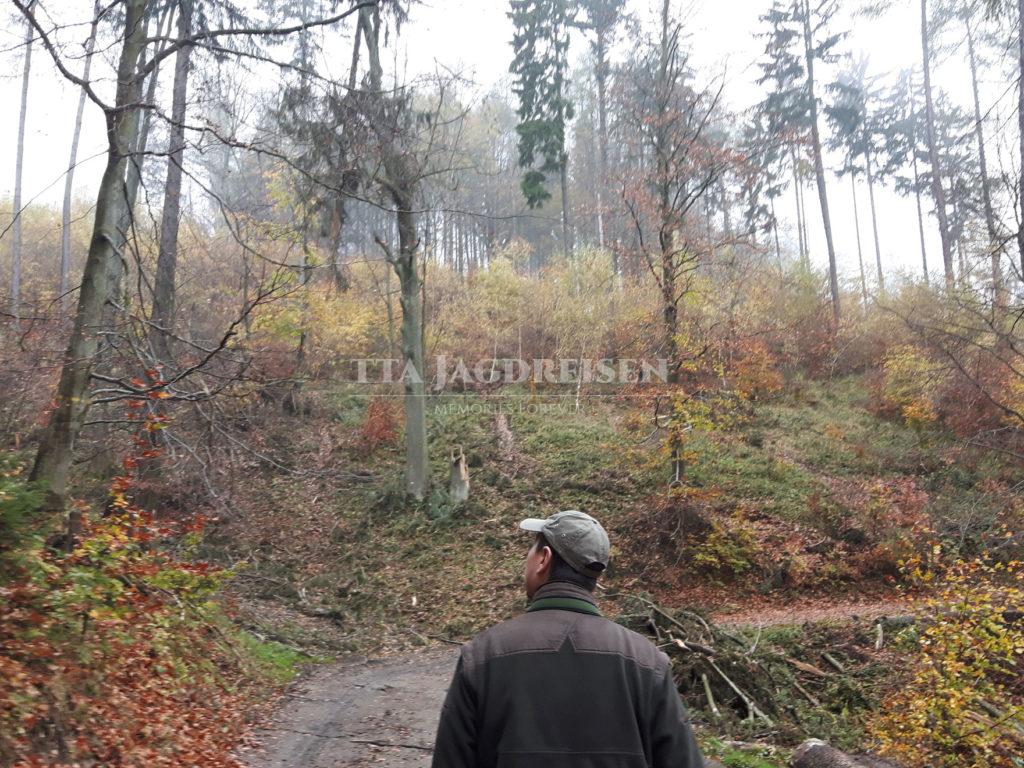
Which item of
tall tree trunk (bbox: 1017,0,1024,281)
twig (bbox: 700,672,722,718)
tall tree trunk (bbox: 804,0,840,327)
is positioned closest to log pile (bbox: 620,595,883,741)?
twig (bbox: 700,672,722,718)

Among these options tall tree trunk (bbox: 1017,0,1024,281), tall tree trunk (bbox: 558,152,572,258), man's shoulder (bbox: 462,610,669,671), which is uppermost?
tall tree trunk (bbox: 558,152,572,258)

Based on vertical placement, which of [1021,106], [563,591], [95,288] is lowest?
[563,591]

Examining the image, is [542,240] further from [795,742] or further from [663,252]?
[795,742]

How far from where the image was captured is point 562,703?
2.13 m

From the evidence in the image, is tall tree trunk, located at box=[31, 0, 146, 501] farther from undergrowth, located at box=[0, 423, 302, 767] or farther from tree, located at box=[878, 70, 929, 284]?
tree, located at box=[878, 70, 929, 284]

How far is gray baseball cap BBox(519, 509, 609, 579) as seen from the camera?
7.79ft

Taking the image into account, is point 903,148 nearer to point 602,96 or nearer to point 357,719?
point 602,96

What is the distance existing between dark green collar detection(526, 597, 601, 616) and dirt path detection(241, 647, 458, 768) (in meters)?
5.21

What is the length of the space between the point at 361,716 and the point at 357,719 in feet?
0.39

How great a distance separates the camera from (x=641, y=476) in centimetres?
1966

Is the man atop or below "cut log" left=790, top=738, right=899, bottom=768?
atop

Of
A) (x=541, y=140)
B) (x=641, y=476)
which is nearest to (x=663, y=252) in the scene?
(x=641, y=476)

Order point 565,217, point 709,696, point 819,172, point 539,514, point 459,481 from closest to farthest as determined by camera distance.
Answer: point 709,696 < point 539,514 < point 459,481 < point 819,172 < point 565,217

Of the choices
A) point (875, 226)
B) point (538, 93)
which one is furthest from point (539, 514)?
point (875, 226)
